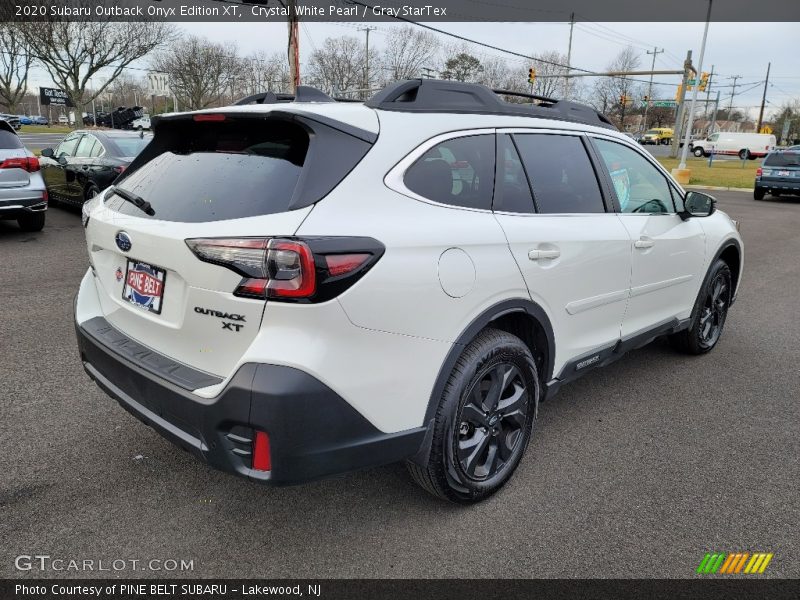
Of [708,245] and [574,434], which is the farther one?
[708,245]

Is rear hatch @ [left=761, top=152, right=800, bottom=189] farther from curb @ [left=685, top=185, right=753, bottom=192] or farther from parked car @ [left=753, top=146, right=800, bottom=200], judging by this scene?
curb @ [left=685, top=185, right=753, bottom=192]

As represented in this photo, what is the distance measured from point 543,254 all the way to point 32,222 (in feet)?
28.8

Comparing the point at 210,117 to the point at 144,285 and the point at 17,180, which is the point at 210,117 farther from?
the point at 17,180

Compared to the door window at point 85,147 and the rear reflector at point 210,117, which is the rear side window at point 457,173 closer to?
the rear reflector at point 210,117

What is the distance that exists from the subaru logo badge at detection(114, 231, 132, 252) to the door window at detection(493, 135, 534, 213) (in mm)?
1570

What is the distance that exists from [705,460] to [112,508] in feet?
9.77

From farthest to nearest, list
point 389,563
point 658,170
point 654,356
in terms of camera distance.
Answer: point 654,356 < point 658,170 < point 389,563

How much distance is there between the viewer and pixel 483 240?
2443 millimetres

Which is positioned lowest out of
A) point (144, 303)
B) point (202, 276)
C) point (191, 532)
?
point (191, 532)

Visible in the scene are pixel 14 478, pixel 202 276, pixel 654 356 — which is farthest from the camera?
pixel 654 356

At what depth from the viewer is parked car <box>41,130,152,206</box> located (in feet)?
29.5

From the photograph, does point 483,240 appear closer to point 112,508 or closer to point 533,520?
point 533,520

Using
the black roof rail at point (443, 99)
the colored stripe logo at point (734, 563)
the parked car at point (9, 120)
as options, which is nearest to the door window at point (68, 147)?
the parked car at point (9, 120)

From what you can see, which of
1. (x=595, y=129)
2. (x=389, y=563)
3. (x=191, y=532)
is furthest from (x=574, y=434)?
(x=191, y=532)
